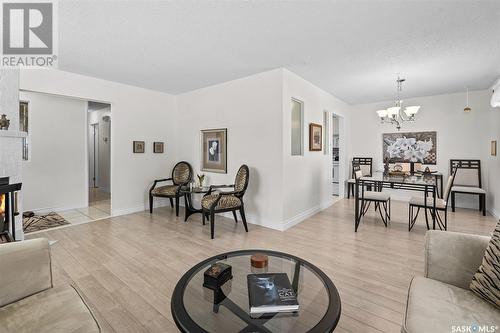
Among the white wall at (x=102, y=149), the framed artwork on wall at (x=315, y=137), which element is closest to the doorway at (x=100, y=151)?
the white wall at (x=102, y=149)

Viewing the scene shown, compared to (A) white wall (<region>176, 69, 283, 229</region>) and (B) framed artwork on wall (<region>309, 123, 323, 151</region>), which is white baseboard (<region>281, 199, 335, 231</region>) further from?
(B) framed artwork on wall (<region>309, 123, 323, 151</region>)

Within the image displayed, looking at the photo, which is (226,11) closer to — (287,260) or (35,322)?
(287,260)

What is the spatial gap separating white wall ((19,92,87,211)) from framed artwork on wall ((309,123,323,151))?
4.93m

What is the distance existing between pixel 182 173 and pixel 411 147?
17.5ft

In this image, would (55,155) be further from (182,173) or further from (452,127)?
(452,127)

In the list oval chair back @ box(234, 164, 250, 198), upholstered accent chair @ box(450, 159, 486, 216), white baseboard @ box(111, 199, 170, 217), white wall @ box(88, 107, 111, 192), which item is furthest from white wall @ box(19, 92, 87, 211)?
upholstered accent chair @ box(450, 159, 486, 216)

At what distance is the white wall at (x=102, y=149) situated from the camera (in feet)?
21.6

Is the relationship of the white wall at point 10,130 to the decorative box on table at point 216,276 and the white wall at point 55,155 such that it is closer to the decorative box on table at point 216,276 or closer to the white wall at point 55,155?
the white wall at point 55,155

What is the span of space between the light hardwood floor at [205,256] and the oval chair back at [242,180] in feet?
1.97

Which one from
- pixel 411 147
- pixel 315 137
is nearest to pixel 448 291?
pixel 315 137

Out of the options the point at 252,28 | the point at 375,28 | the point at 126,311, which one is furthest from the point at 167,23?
the point at 126,311

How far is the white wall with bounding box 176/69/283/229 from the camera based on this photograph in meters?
3.79

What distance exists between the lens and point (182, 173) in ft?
16.8

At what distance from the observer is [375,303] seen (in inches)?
75.2
